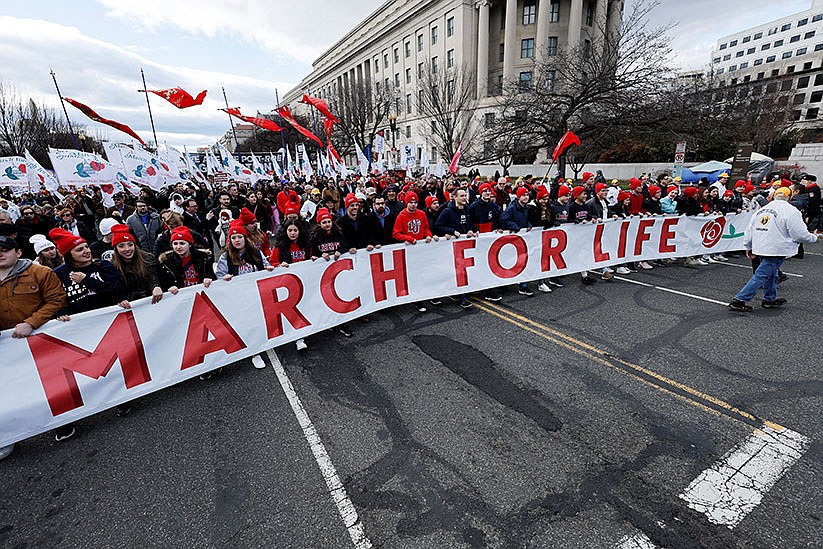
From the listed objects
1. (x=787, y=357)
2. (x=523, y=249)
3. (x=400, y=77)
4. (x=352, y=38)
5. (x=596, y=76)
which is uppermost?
(x=352, y=38)

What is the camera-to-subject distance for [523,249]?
687 centimetres

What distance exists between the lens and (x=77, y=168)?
11.6 m

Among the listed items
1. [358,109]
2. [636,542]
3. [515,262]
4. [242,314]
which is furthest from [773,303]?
[358,109]

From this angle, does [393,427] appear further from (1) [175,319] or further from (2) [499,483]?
(1) [175,319]

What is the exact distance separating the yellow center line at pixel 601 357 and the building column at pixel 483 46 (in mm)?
45587

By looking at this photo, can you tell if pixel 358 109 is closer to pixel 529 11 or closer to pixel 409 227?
pixel 529 11

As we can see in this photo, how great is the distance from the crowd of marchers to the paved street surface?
33.3 inches

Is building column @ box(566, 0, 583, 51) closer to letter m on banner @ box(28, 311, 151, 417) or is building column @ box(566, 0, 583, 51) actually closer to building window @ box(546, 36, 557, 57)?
building window @ box(546, 36, 557, 57)

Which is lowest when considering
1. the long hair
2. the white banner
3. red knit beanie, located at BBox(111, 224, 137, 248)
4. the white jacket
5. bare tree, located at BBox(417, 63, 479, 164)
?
the white jacket

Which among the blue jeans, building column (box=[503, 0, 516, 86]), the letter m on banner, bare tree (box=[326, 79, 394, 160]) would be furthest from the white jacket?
building column (box=[503, 0, 516, 86])

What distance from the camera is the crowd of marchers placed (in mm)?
3625

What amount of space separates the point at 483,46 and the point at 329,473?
52905 millimetres

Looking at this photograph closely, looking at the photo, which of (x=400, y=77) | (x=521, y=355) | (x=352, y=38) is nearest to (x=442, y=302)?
(x=521, y=355)

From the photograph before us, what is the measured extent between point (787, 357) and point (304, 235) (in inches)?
243
